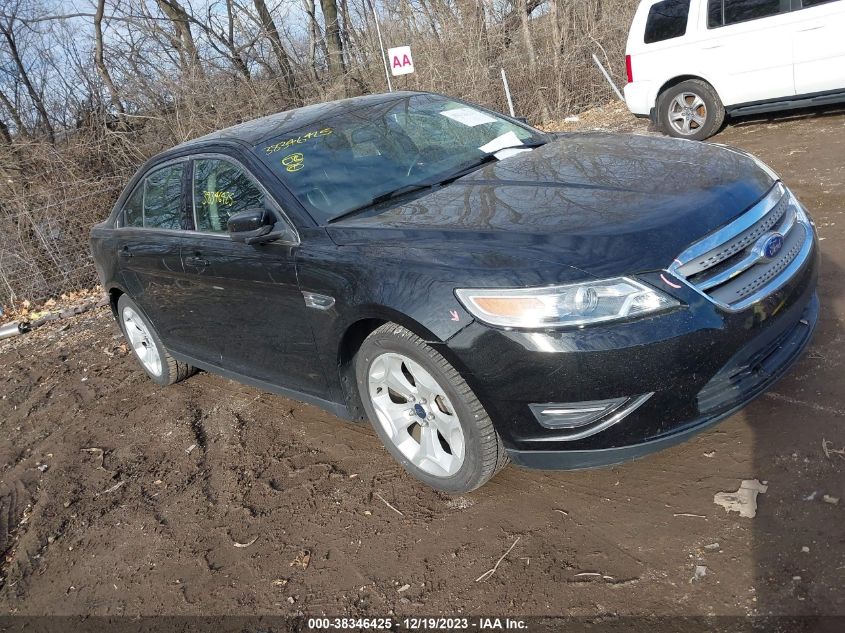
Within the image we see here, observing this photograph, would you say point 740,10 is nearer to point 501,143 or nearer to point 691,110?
point 691,110

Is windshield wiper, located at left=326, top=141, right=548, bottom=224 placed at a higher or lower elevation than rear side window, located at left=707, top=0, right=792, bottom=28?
lower

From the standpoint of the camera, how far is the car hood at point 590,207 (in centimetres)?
264

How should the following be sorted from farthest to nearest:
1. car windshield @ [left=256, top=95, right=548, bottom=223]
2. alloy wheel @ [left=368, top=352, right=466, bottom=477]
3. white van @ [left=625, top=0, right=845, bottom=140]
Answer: white van @ [left=625, top=0, right=845, bottom=140]
car windshield @ [left=256, top=95, right=548, bottom=223]
alloy wheel @ [left=368, top=352, right=466, bottom=477]

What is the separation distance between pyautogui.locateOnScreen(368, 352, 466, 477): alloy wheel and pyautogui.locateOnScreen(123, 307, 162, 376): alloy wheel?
2.64 meters

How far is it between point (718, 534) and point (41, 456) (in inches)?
170

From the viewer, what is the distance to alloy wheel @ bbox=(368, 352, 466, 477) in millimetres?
3021

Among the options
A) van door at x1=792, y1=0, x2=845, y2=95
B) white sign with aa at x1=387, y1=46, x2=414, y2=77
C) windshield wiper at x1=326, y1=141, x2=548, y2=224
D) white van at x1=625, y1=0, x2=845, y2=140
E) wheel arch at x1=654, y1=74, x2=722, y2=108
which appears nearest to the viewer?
windshield wiper at x1=326, y1=141, x2=548, y2=224

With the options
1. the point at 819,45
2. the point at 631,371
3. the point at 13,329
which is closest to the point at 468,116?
the point at 631,371

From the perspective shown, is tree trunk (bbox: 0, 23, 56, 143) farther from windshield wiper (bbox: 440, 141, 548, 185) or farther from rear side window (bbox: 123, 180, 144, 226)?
windshield wiper (bbox: 440, 141, 548, 185)

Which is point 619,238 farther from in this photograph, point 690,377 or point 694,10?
point 694,10

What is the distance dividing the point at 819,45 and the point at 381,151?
235 inches

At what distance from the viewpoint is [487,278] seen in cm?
266

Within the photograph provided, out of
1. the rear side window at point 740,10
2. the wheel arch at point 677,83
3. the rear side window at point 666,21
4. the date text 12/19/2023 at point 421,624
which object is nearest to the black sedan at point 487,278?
the date text 12/19/2023 at point 421,624

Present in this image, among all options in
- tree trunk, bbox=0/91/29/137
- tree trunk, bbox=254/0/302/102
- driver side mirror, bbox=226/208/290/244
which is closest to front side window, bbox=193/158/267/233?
driver side mirror, bbox=226/208/290/244
